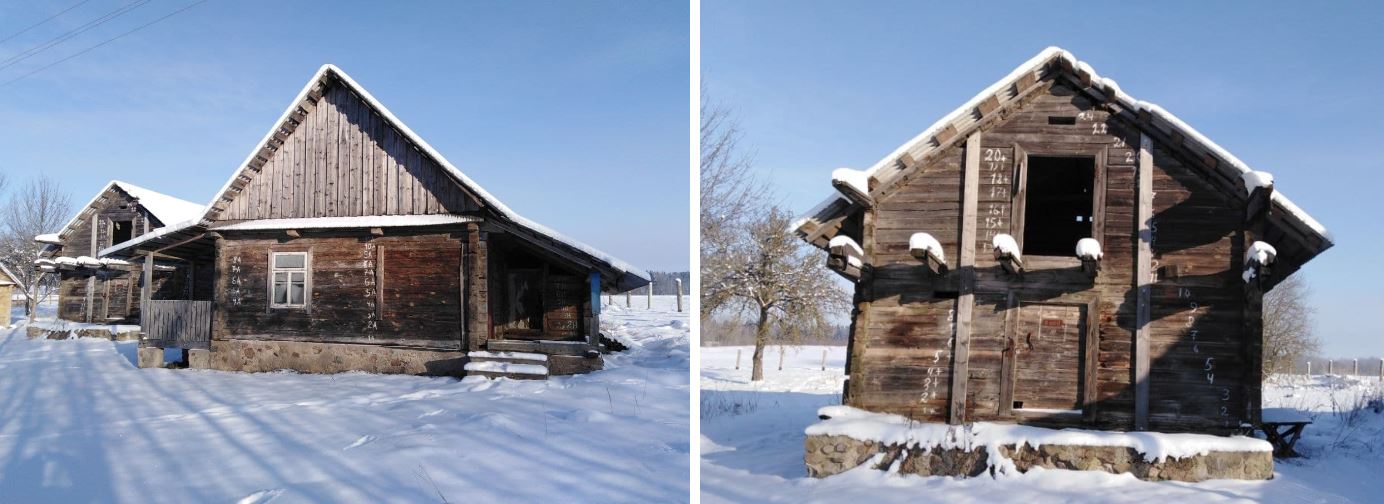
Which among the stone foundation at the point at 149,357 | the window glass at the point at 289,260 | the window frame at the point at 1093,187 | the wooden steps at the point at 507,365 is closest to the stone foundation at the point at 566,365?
the wooden steps at the point at 507,365

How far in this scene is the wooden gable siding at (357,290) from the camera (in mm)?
14094

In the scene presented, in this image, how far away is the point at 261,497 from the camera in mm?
5926

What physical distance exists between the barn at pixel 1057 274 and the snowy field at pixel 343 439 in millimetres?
3383

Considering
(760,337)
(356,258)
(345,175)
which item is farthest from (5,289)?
(760,337)

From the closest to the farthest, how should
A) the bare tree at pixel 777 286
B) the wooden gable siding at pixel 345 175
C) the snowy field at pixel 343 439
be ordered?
the snowy field at pixel 343 439
the wooden gable siding at pixel 345 175
the bare tree at pixel 777 286

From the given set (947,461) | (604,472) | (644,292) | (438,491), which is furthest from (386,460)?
(644,292)

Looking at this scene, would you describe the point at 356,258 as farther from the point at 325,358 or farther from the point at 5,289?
the point at 5,289

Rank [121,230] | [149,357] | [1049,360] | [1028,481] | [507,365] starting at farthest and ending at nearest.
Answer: [121,230] < [149,357] < [507,365] < [1049,360] < [1028,481]

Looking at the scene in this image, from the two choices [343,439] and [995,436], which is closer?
[343,439]

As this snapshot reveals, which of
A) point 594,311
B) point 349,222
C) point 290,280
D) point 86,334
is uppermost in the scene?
point 349,222

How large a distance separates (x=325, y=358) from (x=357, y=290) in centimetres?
155

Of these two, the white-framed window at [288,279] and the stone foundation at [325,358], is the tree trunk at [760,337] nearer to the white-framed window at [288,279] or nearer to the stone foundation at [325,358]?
the stone foundation at [325,358]

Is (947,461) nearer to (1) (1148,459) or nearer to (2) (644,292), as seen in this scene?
(1) (1148,459)

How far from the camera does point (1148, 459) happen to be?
8477mm
